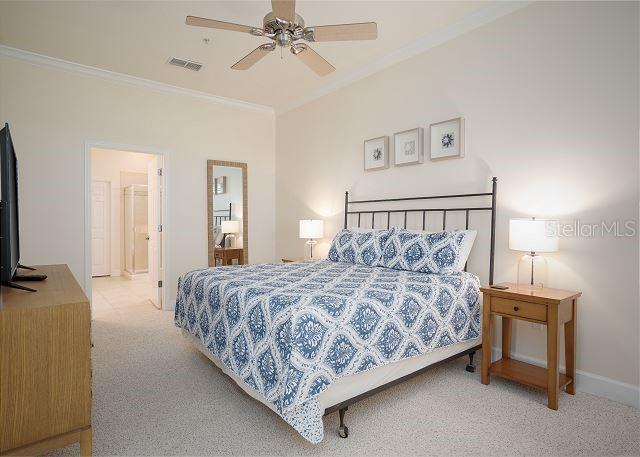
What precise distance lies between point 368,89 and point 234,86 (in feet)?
5.53

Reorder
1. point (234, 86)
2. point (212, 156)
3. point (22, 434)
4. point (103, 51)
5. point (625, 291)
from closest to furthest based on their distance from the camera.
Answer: point (22, 434) → point (625, 291) → point (103, 51) → point (234, 86) → point (212, 156)

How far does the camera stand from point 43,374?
140 centimetres

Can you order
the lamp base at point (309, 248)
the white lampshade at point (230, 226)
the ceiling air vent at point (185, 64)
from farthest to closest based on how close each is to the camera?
the white lampshade at point (230, 226), the lamp base at point (309, 248), the ceiling air vent at point (185, 64)

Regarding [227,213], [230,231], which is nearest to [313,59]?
[227,213]

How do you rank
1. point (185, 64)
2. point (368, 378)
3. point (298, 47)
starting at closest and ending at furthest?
1. point (368, 378)
2. point (298, 47)
3. point (185, 64)

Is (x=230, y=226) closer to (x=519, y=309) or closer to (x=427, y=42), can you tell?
(x=427, y=42)

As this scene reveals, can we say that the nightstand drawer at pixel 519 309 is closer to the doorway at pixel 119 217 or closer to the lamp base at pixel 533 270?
the lamp base at pixel 533 270

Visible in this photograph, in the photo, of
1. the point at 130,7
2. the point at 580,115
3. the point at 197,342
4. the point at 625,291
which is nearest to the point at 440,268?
the point at 625,291

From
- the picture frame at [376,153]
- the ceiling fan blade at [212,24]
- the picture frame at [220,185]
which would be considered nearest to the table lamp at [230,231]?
the picture frame at [220,185]

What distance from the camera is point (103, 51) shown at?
363 centimetres

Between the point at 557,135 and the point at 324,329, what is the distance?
220cm

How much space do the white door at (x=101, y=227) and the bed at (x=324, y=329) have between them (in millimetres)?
5229

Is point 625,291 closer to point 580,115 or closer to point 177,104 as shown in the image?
point 580,115

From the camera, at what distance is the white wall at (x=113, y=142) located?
12.2ft
